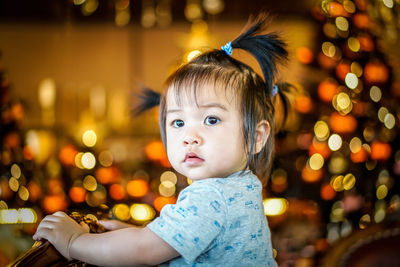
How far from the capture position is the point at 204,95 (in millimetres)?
897

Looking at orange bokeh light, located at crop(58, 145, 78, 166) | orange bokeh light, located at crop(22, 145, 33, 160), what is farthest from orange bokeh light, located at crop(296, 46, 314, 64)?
orange bokeh light, located at crop(58, 145, 78, 166)

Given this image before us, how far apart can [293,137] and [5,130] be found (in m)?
2.16

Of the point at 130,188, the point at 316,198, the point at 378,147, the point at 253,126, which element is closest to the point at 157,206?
A: the point at 130,188

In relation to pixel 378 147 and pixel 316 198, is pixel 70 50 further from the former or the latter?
pixel 378 147

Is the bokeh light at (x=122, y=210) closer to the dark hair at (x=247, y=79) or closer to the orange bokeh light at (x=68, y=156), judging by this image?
the orange bokeh light at (x=68, y=156)

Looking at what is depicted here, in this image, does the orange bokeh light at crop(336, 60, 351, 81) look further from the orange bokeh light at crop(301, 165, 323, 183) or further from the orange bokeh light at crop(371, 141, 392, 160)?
the orange bokeh light at crop(301, 165, 323, 183)

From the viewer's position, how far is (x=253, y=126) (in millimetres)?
930

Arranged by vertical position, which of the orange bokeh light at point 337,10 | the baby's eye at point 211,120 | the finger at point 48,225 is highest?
the orange bokeh light at point 337,10

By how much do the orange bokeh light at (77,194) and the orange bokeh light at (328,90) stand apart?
6.22ft

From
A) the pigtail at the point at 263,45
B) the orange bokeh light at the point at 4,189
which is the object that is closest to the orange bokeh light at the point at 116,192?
the orange bokeh light at the point at 4,189

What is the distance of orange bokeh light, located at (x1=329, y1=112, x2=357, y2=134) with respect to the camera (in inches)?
98.1

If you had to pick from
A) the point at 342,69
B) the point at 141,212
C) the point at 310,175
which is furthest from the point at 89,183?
the point at 342,69

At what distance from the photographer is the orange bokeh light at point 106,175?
11.8ft

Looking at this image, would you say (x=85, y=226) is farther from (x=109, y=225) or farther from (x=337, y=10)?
(x=337, y=10)
